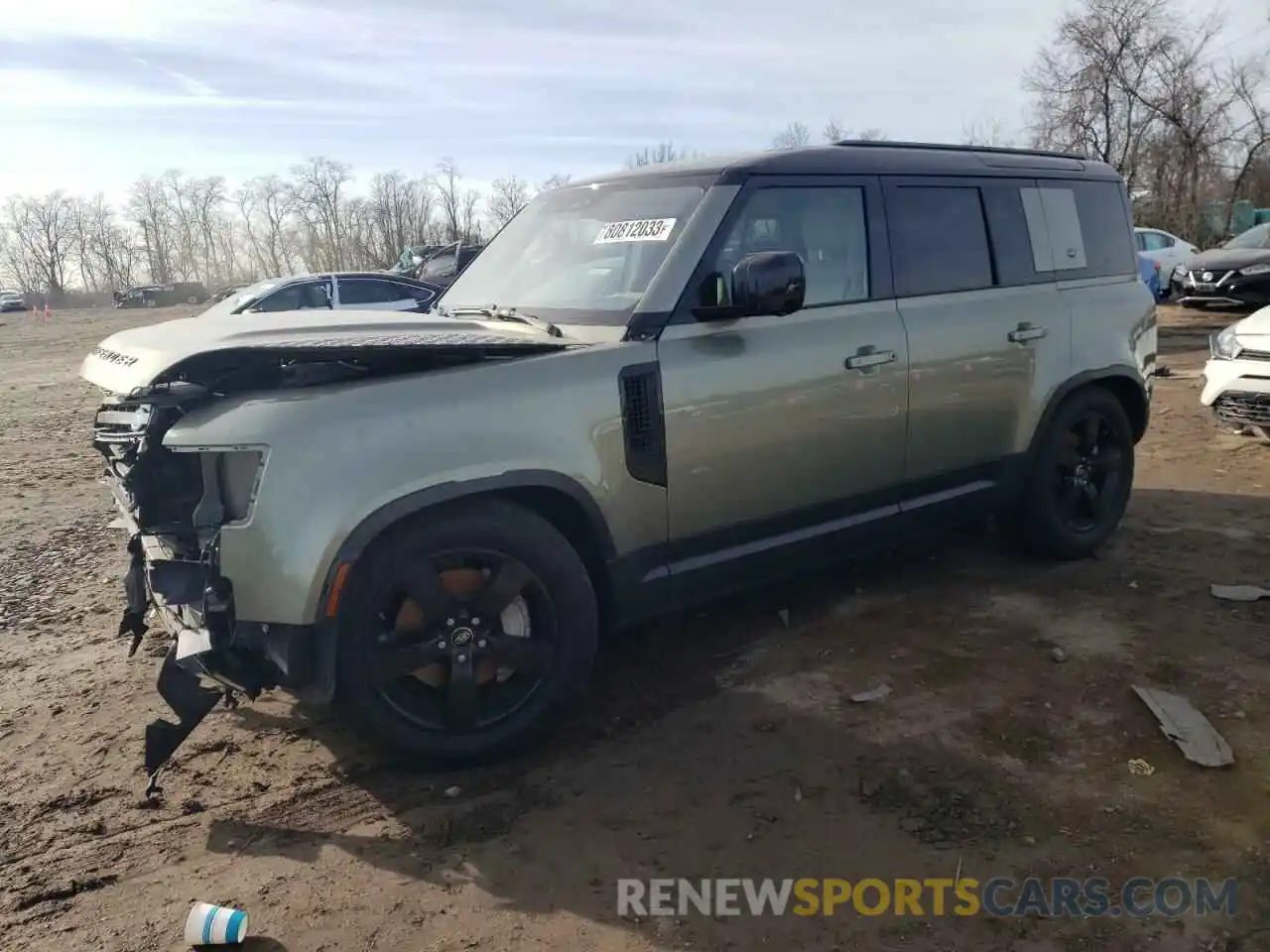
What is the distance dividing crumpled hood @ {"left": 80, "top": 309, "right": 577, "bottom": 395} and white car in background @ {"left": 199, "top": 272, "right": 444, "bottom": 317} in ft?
30.6

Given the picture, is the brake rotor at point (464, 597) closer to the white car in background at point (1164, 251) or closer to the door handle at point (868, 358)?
the door handle at point (868, 358)

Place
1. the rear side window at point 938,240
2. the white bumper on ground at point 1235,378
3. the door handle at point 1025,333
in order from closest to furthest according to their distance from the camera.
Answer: the rear side window at point 938,240 → the door handle at point 1025,333 → the white bumper on ground at point 1235,378

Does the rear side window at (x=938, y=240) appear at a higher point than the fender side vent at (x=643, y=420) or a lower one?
higher

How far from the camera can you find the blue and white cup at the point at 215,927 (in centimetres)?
254

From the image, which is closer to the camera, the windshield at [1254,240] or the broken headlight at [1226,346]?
the broken headlight at [1226,346]

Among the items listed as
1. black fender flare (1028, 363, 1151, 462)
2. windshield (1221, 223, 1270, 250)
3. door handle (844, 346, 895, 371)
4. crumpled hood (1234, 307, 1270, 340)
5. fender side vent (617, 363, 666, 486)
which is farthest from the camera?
windshield (1221, 223, 1270, 250)

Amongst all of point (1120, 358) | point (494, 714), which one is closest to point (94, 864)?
point (494, 714)

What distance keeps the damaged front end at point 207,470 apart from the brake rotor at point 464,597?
318 millimetres

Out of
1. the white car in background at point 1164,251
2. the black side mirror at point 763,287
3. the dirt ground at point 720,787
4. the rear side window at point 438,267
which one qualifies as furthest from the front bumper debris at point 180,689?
the white car in background at point 1164,251

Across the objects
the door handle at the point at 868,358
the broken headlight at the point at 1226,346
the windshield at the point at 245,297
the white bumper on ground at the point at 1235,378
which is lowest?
the white bumper on ground at the point at 1235,378

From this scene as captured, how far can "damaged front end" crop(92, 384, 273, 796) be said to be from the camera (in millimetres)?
2977

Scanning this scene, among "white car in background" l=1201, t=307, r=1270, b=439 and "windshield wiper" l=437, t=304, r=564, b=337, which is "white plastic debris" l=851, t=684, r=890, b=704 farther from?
"white car in background" l=1201, t=307, r=1270, b=439

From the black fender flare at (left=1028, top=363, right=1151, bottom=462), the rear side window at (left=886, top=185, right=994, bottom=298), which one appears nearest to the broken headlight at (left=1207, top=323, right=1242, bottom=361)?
the black fender flare at (left=1028, top=363, right=1151, bottom=462)

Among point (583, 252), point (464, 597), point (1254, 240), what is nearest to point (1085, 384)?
point (583, 252)
